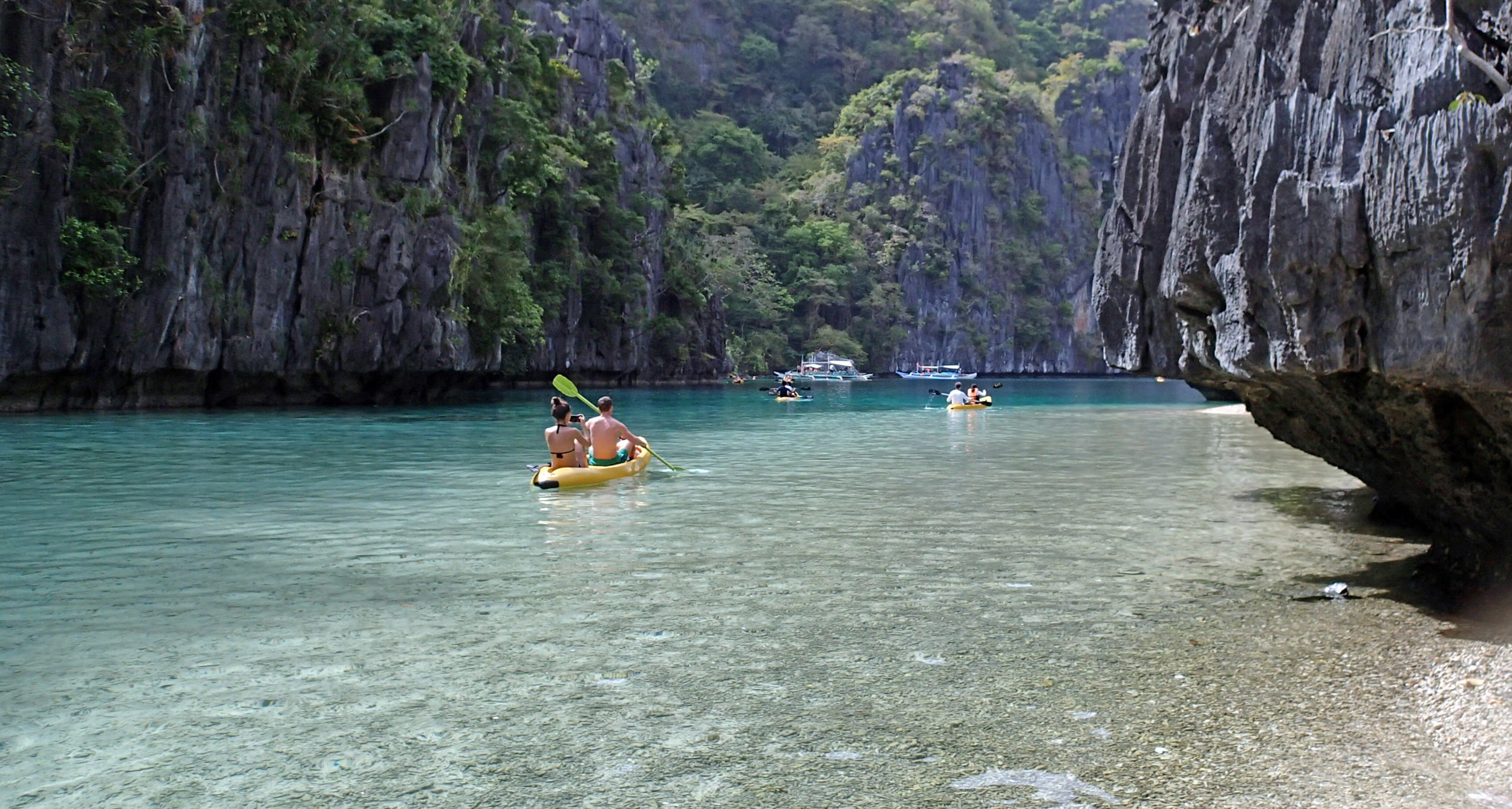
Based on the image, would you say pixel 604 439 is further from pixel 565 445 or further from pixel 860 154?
pixel 860 154

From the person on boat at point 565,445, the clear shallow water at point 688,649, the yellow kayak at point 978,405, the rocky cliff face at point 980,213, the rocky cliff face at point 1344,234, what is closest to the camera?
the clear shallow water at point 688,649

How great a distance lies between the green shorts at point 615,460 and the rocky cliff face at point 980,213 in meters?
97.3

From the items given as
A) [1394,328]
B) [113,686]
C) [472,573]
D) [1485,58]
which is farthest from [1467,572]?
[113,686]

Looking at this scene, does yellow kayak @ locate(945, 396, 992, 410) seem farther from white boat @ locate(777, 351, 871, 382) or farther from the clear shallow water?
white boat @ locate(777, 351, 871, 382)

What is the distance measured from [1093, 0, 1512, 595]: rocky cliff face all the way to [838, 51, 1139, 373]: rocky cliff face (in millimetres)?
104384

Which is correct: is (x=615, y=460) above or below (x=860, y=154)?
below

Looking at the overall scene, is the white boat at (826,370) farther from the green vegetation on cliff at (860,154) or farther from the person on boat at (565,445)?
A: the person on boat at (565,445)

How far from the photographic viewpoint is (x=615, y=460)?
16344mm

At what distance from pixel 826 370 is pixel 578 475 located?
278 feet

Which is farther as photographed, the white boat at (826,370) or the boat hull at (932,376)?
the boat hull at (932,376)

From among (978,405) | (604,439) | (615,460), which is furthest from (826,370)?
(604,439)

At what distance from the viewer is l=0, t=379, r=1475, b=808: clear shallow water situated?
470 cm

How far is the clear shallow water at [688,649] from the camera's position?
4.70 meters

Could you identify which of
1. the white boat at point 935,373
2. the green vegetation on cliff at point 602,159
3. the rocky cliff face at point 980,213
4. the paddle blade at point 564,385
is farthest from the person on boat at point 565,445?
the rocky cliff face at point 980,213
